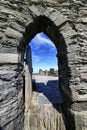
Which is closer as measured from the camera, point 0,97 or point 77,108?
point 0,97

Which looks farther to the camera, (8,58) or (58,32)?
(58,32)

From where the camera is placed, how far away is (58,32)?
3219mm

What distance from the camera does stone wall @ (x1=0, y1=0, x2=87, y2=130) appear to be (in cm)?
279

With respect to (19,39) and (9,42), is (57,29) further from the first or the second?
(9,42)

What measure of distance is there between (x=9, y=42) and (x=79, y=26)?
1.60 meters

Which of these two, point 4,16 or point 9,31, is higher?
point 4,16

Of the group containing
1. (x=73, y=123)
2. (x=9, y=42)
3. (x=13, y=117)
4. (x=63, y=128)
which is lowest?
(x=63, y=128)

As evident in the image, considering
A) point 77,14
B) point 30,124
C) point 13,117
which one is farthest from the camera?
point 30,124

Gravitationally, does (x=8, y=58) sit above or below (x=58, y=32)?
below

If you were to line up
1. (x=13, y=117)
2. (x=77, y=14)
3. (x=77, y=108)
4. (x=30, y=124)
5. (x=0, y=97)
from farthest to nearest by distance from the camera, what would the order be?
(x=30, y=124) → (x=77, y=14) → (x=77, y=108) → (x=13, y=117) → (x=0, y=97)

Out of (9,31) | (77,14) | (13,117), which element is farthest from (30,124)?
(77,14)

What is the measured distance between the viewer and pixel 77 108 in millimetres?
2963

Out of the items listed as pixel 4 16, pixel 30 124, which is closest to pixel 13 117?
pixel 30 124

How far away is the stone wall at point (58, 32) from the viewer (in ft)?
9.17
